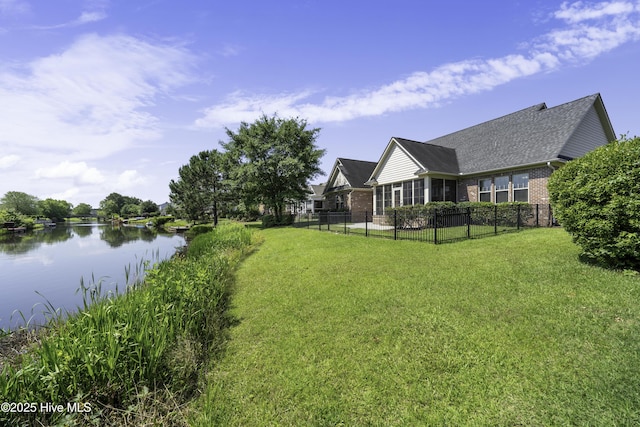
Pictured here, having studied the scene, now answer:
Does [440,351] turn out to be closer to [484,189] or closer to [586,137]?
[484,189]

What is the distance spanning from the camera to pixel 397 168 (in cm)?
1806

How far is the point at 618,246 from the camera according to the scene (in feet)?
16.5

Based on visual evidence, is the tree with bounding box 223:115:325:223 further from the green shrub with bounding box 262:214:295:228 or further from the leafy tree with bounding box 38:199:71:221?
the leafy tree with bounding box 38:199:71:221

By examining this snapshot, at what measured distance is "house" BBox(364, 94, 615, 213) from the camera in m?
13.5

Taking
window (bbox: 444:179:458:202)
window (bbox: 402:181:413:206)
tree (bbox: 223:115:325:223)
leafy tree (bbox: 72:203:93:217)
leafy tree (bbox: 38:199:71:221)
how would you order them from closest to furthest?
window (bbox: 444:179:458:202) → window (bbox: 402:181:413:206) → tree (bbox: 223:115:325:223) → leafy tree (bbox: 38:199:71:221) → leafy tree (bbox: 72:203:93:217)

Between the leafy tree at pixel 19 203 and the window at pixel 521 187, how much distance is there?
93.5m

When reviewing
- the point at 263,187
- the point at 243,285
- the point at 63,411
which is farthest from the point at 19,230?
the point at 63,411

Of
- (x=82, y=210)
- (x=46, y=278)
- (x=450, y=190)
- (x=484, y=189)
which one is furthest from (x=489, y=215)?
(x=82, y=210)

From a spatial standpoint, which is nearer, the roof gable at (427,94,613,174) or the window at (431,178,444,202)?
the roof gable at (427,94,613,174)

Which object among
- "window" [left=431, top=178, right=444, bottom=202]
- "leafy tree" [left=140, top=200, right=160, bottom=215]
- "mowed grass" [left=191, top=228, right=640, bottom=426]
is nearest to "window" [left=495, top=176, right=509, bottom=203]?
"window" [left=431, top=178, right=444, bottom=202]

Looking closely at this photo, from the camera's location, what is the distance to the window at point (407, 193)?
680 inches

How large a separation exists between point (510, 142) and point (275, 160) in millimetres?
16846

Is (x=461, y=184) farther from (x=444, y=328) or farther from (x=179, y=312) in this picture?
(x=179, y=312)

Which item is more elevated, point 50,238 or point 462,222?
point 462,222
